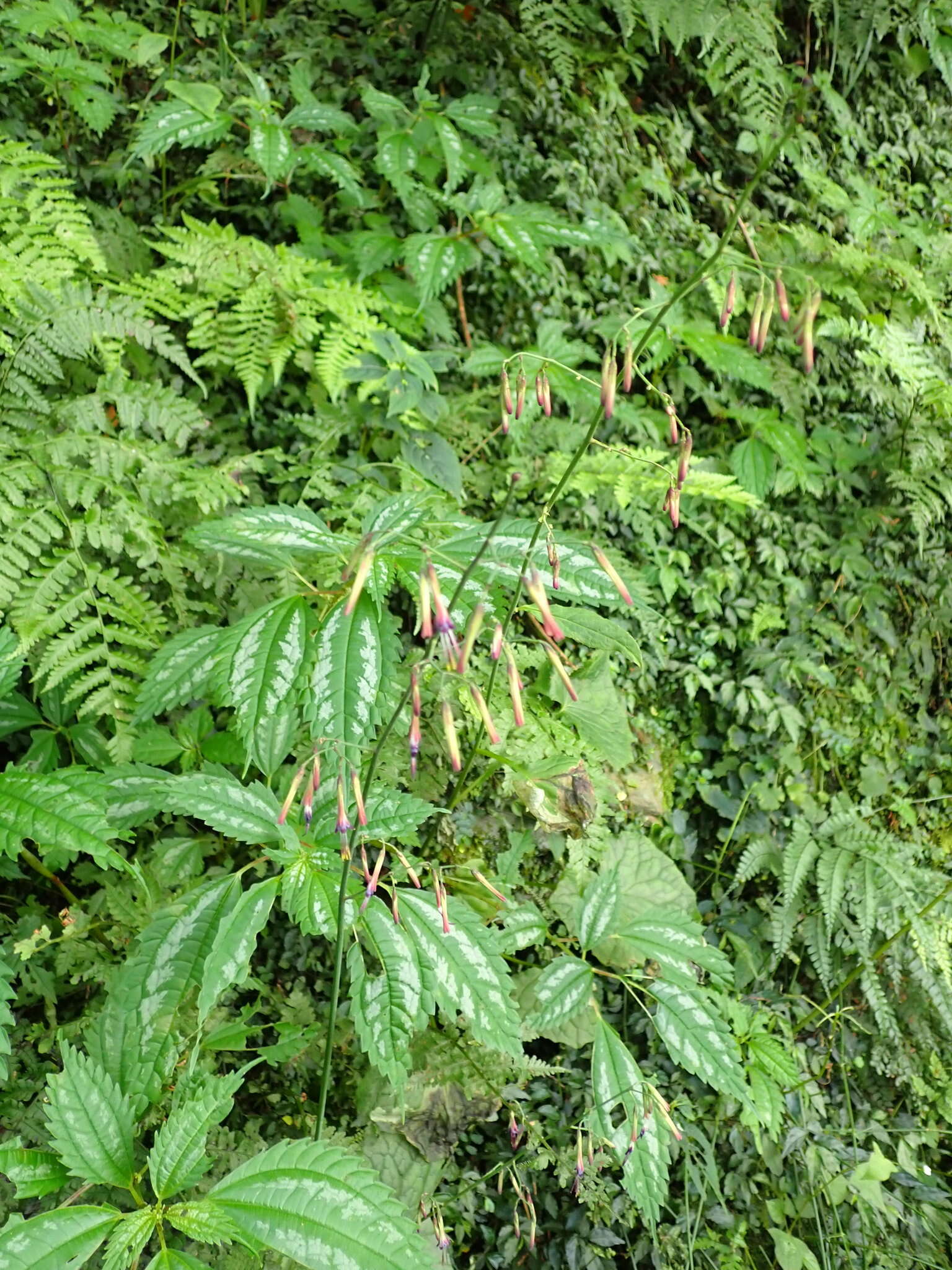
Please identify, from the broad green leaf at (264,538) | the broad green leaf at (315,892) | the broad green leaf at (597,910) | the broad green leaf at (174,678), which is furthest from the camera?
the broad green leaf at (597,910)

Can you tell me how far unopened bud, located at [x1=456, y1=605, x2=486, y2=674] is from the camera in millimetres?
1164

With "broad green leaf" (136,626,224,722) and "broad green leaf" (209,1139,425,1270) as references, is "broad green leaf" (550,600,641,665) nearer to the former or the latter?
"broad green leaf" (136,626,224,722)

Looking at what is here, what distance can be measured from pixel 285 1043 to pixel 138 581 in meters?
1.40

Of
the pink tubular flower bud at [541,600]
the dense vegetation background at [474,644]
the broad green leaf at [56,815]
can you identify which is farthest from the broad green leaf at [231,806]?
the pink tubular flower bud at [541,600]

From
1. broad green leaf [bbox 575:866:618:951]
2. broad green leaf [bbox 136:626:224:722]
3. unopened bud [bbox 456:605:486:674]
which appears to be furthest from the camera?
broad green leaf [bbox 575:866:618:951]

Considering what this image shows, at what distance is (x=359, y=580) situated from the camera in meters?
1.30

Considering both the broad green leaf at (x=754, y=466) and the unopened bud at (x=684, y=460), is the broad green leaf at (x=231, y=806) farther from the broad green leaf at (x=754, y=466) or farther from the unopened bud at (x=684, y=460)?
the broad green leaf at (x=754, y=466)

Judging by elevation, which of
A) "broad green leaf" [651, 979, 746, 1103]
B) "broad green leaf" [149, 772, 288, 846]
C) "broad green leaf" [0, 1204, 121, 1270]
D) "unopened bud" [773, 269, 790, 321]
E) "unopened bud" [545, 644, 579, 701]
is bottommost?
"broad green leaf" [0, 1204, 121, 1270]

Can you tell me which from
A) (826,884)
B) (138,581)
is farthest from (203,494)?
(826,884)

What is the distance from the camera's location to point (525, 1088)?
2.63 meters

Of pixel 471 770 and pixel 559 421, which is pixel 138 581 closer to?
pixel 471 770

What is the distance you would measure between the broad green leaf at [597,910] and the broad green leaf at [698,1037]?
185 millimetres

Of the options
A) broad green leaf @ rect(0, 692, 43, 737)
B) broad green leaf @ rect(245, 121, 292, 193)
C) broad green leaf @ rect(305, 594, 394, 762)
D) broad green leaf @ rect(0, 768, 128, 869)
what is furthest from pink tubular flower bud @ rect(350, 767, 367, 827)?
broad green leaf @ rect(245, 121, 292, 193)

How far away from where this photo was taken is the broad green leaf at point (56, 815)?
1.75 meters
